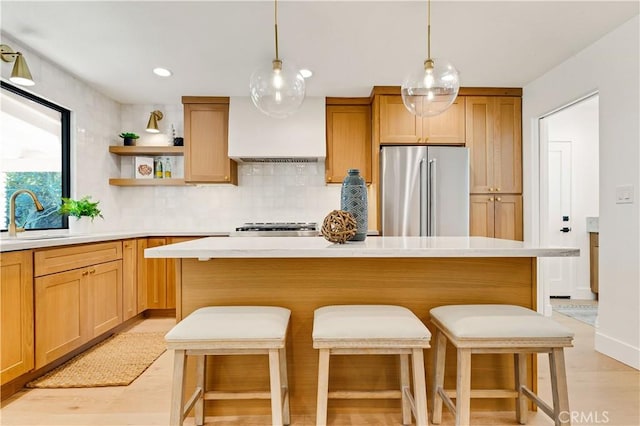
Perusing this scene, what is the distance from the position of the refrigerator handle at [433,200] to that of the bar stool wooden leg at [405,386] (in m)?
2.05

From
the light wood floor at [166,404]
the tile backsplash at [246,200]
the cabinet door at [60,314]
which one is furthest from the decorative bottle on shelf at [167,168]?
the light wood floor at [166,404]

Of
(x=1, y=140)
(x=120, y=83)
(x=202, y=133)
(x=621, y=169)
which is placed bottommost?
(x=621, y=169)

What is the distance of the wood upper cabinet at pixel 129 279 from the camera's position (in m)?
3.30

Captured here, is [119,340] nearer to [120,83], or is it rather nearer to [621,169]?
[120,83]

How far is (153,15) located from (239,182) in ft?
7.10

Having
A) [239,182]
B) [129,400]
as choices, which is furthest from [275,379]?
[239,182]

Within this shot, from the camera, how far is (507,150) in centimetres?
382

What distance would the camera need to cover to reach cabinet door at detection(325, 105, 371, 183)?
4031mm

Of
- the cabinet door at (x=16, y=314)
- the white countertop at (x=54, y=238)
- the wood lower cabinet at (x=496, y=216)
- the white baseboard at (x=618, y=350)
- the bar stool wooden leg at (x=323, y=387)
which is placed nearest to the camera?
the bar stool wooden leg at (x=323, y=387)

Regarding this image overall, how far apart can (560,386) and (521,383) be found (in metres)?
0.29

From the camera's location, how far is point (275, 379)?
4.56 ft

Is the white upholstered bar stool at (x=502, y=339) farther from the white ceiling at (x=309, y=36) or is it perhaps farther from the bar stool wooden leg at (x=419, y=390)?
the white ceiling at (x=309, y=36)

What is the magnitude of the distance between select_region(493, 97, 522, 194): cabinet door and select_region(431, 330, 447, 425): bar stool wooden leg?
2.64m

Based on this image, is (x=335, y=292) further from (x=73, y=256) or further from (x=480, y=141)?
(x=480, y=141)
